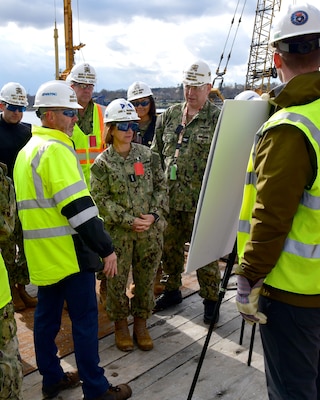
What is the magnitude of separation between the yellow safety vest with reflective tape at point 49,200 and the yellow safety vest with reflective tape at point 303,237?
1.00 meters

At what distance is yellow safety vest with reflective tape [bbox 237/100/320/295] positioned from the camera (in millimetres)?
1659

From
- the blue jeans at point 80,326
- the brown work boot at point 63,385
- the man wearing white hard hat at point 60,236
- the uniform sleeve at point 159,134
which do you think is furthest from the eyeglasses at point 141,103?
the brown work boot at point 63,385

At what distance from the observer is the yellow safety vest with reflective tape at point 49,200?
2.36 meters

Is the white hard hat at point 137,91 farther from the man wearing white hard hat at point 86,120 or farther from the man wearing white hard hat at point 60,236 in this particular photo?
the man wearing white hard hat at point 60,236

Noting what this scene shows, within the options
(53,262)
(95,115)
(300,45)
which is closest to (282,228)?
(300,45)

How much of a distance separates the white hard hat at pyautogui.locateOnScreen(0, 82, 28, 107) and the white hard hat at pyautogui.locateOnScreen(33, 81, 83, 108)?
1486 mm

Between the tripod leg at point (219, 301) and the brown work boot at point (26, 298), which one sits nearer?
the tripod leg at point (219, 301)

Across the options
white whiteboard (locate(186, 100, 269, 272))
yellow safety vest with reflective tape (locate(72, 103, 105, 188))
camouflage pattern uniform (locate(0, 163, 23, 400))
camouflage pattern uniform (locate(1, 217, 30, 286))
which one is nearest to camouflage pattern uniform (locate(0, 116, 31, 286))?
camouflage pattern uniform (locate(1, 217, 30, 286))

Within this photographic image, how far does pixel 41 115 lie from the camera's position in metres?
2.62

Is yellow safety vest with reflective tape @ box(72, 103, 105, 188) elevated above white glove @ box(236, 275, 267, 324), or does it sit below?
above

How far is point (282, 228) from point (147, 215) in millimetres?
1655

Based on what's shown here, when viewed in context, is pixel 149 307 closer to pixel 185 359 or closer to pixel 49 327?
pixel 185 359

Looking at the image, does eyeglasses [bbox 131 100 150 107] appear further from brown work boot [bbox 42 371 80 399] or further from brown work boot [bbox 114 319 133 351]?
brown work boot [bbox 42 371 80 399]

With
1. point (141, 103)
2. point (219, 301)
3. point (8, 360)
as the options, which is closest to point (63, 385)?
point (8, 360)
